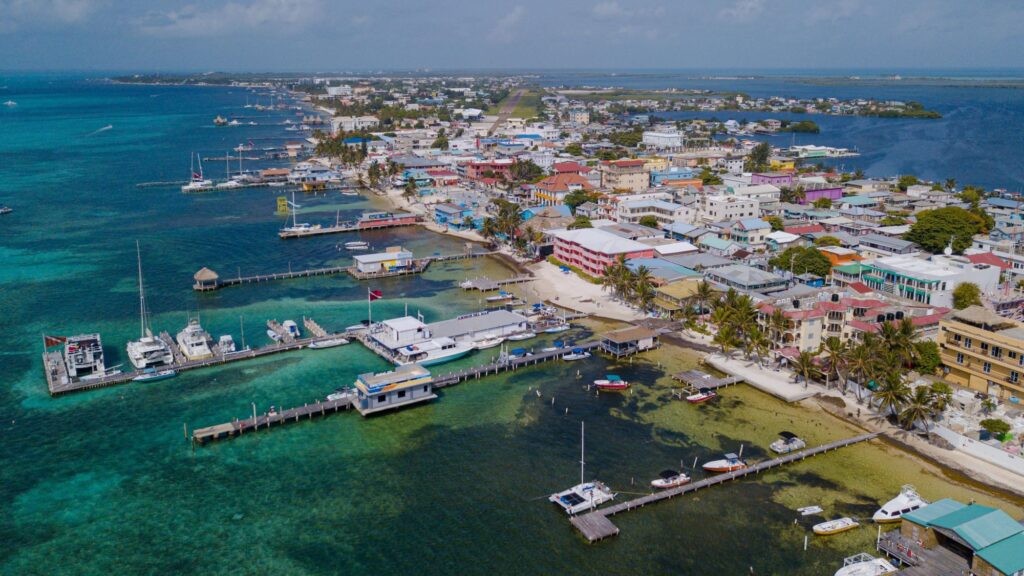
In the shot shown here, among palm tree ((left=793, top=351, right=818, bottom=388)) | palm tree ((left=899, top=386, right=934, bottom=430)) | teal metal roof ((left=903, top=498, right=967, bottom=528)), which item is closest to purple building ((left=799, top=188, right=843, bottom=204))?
palm tree ((left=793, top=351, right=818, bottom=388))

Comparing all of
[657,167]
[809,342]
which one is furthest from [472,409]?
[657,167]

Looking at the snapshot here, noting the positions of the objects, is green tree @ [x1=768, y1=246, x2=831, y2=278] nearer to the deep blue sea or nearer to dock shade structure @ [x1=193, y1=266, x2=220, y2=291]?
the deep blue sea

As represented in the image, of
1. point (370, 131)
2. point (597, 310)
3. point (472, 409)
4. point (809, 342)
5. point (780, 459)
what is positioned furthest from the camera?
point (370, 131)

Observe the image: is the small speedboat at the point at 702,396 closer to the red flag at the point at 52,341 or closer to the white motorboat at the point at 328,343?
the white motorboat at the point at 328,343

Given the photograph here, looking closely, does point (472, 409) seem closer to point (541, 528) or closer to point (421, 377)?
point (421, 377)

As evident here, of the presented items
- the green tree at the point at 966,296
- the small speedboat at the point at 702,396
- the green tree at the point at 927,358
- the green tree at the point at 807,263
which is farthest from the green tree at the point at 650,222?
the small speedboat at the point at 702,396

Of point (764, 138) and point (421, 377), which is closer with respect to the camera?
point (421, 377)
